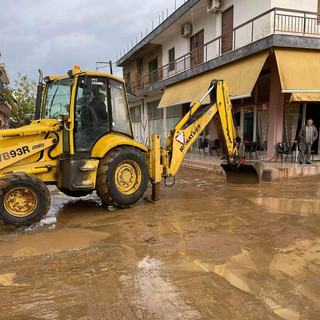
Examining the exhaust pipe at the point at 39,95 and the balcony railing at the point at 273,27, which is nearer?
the exhaust pipe at the point at 39,95

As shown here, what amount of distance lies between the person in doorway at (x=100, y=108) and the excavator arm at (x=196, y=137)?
1164 millimetres

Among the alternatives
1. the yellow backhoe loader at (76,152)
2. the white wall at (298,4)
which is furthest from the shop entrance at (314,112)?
the yellow backhoe loader at (76,152)

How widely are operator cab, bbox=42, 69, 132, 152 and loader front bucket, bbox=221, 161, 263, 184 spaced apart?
153 inches

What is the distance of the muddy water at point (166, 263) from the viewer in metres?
2.67

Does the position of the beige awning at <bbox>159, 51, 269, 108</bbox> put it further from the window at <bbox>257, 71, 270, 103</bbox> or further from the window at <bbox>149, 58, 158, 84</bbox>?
the window at <bbox>149, 58, 158, 84</bbox>

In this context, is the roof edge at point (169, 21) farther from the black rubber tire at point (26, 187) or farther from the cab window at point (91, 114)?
the black rubber tire at point (26, 187)

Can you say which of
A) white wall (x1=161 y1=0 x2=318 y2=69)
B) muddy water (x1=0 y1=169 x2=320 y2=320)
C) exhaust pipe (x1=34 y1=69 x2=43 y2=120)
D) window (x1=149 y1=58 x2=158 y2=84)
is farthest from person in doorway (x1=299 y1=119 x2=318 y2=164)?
window (x1=149 y1=58 x2=158 y2=84)

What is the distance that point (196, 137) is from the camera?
703 centimetres

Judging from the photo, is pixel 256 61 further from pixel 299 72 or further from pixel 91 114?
pixel 91 114

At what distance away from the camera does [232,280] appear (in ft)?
10.2

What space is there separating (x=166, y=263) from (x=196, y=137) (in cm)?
398

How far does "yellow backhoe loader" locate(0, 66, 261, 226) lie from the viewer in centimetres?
469

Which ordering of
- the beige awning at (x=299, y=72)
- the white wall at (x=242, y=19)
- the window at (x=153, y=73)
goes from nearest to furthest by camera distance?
the beige awning at (x=299, y=72) → the white wall at (x=242, y=19) → the window at (x=153, y=73)

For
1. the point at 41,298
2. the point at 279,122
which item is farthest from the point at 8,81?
the point at 41,298
